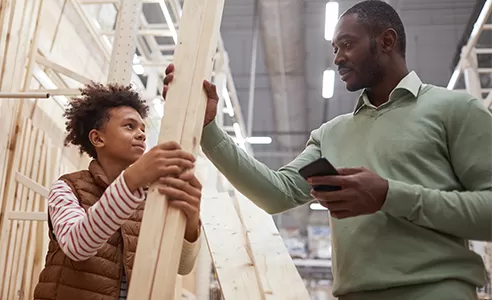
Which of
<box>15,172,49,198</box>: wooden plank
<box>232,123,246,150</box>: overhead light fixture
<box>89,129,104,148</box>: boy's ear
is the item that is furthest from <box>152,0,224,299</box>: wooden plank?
<box>232,123,246,150</box>: overhead light fixture

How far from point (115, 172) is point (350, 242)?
877 millimetres

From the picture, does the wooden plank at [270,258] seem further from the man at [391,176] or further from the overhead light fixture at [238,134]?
the overhead light fixture at [238,134]

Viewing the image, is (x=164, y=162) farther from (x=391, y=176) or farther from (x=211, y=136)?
(x=391, y=176)

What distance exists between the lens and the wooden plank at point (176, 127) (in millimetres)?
1112

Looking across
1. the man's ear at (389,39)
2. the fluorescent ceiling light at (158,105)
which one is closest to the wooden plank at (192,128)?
the man's ear at (389,39)

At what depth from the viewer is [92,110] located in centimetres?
200

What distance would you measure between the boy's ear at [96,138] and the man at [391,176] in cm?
53

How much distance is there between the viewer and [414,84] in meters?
1.55

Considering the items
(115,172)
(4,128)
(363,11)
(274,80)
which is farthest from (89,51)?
(363,11)

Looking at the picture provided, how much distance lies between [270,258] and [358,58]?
1.42m

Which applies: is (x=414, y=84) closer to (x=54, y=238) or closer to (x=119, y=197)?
(x=119, y=197)

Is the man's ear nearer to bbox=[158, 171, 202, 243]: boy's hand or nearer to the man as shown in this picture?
the man

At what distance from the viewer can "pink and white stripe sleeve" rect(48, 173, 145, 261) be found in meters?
1.36

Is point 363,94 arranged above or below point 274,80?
below
